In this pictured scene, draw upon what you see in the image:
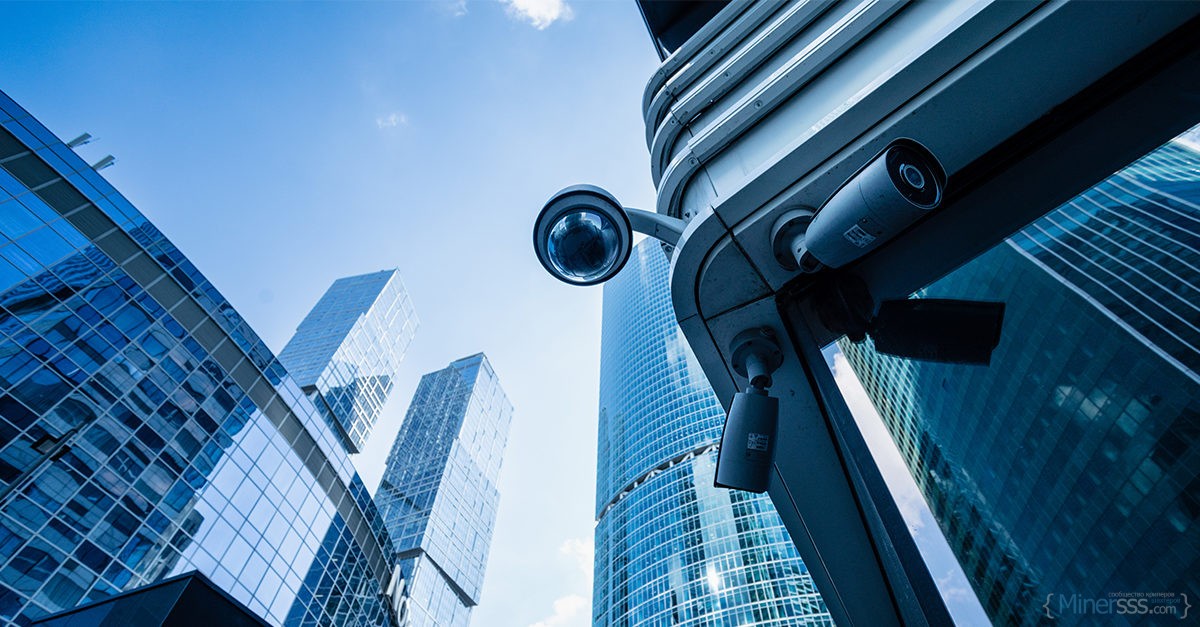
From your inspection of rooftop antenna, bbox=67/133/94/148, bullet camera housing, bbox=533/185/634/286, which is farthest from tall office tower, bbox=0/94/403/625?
bullet camera housing, bbox=533/185/634/286

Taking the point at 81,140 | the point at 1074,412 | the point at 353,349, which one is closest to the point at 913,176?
the point at 1074,412

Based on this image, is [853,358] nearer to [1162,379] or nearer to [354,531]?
[1162,379]

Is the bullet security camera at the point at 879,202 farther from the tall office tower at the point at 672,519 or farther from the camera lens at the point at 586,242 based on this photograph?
the tall office tower at the point at 672,519

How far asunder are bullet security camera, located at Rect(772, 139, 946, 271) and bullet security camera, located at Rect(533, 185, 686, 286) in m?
1.01

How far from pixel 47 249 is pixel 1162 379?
36.0 metres

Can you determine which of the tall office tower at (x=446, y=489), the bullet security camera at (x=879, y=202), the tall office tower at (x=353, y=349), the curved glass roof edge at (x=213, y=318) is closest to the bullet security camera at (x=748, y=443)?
the bullet security camera at (x=879, y=202)

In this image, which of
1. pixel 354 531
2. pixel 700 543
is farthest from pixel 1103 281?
pixel 700 543

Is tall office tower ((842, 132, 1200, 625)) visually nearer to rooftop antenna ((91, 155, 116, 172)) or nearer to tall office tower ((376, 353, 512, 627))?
rooftop antenna ((91, 155, 116, 172))

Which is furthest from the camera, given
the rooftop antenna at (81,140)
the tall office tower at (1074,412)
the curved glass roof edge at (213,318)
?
the rooftop antenna at (81,140)

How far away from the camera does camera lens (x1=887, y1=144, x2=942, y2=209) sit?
143cm

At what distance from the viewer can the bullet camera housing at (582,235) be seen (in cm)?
259

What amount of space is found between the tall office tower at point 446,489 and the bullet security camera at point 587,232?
2667 inches

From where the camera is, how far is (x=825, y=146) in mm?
2107

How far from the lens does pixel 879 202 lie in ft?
4.67
